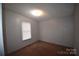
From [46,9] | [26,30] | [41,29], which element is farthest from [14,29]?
[46,9]

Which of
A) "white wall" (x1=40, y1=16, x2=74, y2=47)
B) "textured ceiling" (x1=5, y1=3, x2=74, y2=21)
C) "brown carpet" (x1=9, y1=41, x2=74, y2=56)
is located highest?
"textured ceiling" (x1=5, y1=3, x2=74, y2=21)

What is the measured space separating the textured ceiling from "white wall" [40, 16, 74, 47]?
2.5 inches

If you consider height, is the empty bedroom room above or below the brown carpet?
above

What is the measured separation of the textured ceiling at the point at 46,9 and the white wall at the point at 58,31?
0.21 feet

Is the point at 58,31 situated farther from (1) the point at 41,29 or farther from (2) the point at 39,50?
(2) the point at 39,50

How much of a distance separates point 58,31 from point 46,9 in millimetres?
324

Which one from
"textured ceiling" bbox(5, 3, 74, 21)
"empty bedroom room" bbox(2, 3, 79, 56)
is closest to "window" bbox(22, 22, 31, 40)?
"empty bedroom room" bbox(2, 3, 79, 56)

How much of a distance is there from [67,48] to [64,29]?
0.24 m

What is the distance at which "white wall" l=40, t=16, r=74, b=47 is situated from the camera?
3.41 feet

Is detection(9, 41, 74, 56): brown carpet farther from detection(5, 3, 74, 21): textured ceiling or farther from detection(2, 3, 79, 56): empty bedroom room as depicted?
detection(5, 3, 74, 21): textured ceiling

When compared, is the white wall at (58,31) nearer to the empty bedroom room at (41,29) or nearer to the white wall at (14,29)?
the empty bedroom room at (41,29)

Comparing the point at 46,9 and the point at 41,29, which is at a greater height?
the point at 46,9

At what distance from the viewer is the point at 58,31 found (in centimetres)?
106

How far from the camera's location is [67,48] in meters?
1.04
